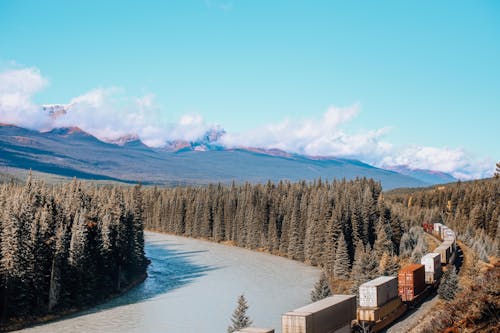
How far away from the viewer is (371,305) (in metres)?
46.4

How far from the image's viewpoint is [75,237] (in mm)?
60469

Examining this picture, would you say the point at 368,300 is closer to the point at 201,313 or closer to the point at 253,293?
the point at 201,313

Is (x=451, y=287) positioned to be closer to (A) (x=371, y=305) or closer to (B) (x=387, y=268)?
(B) (x=387, y=268)

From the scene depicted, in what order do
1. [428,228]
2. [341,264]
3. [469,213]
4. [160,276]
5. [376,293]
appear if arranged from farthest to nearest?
1. [469,213]
2. [428,228]
3. [341,264]
4. [160,276]
5. [376,293]

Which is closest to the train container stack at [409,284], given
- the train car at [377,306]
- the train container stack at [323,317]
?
the train car at [377,306]

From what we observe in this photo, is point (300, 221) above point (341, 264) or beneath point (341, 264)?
above

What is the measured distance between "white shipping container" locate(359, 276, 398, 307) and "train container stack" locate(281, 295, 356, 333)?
390cm

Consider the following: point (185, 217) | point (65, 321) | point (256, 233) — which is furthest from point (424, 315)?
point (185, 217)

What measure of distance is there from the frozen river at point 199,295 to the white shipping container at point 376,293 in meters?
9.42

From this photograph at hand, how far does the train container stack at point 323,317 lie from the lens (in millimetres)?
34594

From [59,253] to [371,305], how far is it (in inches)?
1366

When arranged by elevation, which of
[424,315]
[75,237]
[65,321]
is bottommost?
[65,321]

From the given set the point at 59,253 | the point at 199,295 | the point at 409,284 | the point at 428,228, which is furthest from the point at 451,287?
the point at 428,228

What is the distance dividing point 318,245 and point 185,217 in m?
66.1
